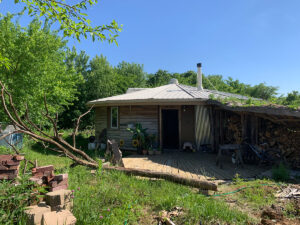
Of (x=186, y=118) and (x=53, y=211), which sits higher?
(x=186, y=118)

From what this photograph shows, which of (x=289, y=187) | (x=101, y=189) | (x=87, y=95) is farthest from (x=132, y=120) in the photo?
(x=87, y=95)

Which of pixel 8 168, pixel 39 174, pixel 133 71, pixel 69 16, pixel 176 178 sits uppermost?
pixel 133 71

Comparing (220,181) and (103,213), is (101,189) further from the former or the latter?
(220,181)

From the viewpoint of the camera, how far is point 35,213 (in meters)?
2.13

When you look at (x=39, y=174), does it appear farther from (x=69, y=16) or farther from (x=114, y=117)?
(x=114, y=117)

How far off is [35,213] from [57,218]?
0.25m

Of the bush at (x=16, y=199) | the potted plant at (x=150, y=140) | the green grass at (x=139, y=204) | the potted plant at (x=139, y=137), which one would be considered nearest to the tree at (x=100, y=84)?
the potted plant at (x=139, y=137)

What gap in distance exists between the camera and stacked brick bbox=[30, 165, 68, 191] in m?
2.75

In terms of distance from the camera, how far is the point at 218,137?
332 inches

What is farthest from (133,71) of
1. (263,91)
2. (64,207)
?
(64,207)

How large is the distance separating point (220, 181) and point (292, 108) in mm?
2419

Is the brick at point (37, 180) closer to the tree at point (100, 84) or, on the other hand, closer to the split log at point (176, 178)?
the split log at point (176, 178)

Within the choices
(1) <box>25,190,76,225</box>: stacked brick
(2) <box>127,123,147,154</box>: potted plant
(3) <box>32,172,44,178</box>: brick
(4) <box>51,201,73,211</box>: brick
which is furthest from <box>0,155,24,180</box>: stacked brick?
(2) <box>127,123,147,154</box>: potted plant

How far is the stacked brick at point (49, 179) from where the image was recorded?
275cm
